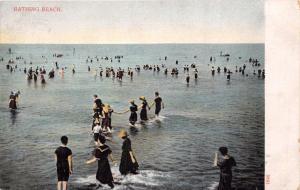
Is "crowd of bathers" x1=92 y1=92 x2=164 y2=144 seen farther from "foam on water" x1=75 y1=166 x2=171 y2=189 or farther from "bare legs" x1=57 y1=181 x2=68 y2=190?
"bare legs" x1=57 y1=181 x2=68 y2=190

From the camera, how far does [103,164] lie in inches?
193

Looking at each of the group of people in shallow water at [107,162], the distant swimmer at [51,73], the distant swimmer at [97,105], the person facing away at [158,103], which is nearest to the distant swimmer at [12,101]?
the distant swimmer at [51,73]

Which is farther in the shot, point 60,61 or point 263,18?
point 60,61

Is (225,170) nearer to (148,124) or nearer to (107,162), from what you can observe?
(148,124)

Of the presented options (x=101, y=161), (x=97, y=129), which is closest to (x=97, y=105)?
(x=97, y=129)

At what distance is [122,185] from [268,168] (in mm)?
1475

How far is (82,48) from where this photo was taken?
18.0 feet

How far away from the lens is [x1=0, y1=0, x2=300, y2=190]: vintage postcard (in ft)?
Answer: 16.1

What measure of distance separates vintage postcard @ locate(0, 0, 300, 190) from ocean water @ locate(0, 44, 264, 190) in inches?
0.4

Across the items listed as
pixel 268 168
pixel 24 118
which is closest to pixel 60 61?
pixel 24 118

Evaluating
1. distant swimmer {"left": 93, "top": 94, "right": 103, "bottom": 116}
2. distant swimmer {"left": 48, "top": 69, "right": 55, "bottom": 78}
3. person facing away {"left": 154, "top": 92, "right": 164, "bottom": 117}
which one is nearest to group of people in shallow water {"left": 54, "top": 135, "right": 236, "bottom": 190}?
distant swimmer {"left": 93, "top": 94, "right": 103, "bottom": 116}

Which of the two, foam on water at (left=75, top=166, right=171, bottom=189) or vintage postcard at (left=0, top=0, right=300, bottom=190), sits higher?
vintage postcard at (left=0, top=0, right=300, bottom=190)

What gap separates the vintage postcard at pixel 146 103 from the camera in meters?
4.89

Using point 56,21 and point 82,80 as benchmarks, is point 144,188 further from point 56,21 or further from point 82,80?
point 56,21
